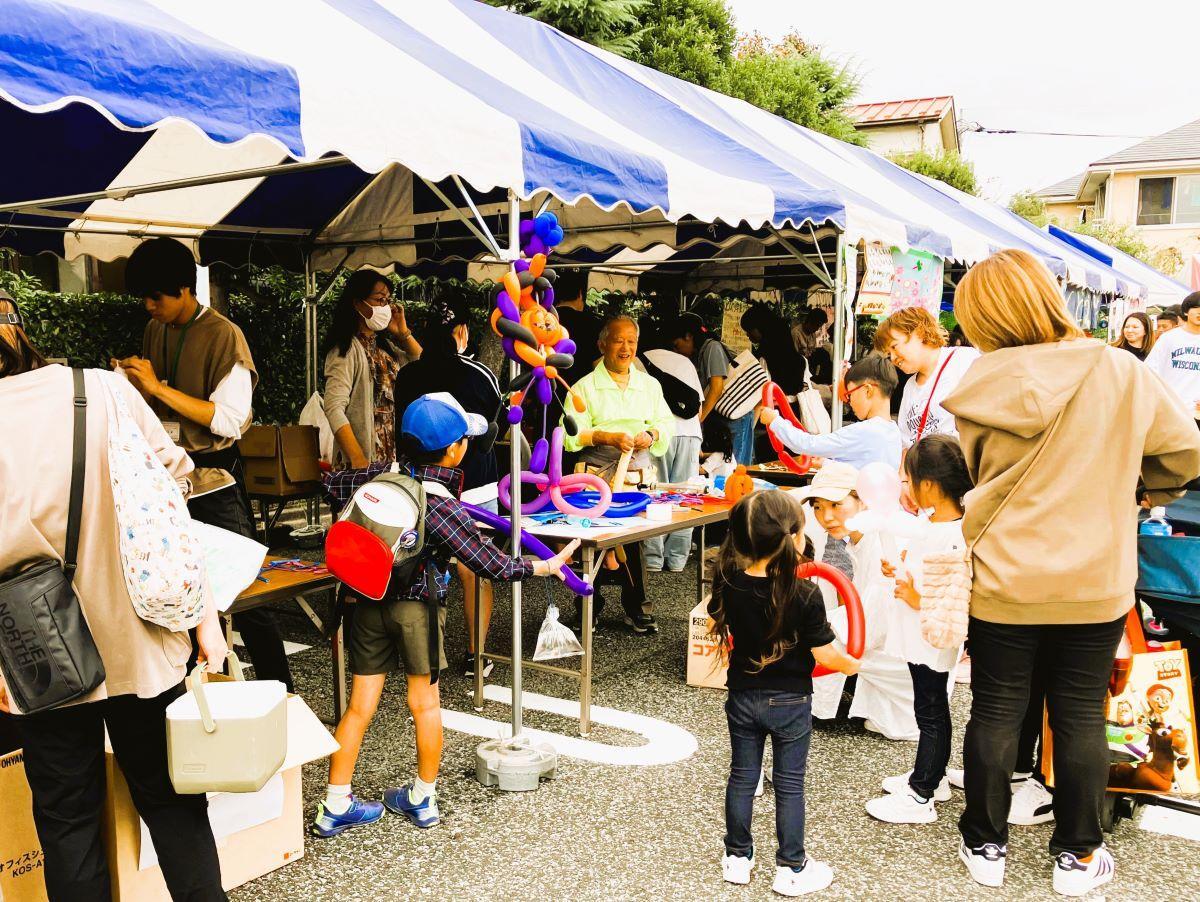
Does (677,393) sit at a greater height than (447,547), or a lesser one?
greater

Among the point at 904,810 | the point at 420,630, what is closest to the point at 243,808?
the point at 420,630

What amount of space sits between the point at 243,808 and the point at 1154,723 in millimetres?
2869

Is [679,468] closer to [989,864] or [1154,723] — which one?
[1154,723]

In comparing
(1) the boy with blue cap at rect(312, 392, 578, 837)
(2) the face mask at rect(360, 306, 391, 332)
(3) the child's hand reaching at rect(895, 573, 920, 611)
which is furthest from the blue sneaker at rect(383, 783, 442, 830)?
(2) the face mask at rect(360, 306, 391, 332)

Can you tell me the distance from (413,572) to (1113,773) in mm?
2382

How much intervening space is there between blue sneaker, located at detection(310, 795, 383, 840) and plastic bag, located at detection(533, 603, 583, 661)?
89 cm

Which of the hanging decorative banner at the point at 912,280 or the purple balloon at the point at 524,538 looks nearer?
the purple balloon at the point at 524,538

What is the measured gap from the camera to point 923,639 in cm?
317

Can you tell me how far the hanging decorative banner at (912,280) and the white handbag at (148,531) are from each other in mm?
4247

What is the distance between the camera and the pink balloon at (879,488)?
3.51 metres

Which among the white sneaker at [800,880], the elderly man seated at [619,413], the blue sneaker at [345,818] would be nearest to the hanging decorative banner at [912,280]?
the elderly man seated at [619,413]

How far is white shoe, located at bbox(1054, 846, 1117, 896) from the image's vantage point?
279 centimetres

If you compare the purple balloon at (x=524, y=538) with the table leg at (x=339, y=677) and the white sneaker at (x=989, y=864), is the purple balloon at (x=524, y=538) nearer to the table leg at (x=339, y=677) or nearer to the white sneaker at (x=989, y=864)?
the table leg at (x=339, y=677)

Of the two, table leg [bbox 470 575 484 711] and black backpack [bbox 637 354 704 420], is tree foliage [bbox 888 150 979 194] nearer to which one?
black backpack [bbox 637 354 704 420]
